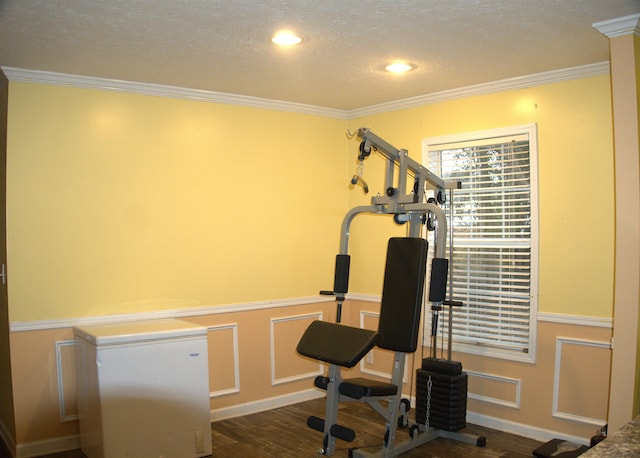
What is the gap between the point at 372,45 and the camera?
3123mm

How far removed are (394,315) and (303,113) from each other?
1984 millimetres

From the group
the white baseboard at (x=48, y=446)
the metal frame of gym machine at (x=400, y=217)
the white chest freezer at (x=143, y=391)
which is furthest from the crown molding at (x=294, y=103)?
the white baseboard at (x=48, y=446)

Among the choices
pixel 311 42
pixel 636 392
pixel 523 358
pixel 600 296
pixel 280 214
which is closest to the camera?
pixel 636 392

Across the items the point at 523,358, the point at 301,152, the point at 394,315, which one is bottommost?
the point at 523,358

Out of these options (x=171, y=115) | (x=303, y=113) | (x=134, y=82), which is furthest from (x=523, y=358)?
(x=134, y=82)

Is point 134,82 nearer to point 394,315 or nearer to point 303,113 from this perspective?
point 303,113

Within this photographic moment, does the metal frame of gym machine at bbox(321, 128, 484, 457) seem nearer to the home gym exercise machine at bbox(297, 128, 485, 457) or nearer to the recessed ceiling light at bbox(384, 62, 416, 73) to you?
the home gym exercise machine at bbox(297, 128, 485, 457)

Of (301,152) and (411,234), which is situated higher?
(301,152)

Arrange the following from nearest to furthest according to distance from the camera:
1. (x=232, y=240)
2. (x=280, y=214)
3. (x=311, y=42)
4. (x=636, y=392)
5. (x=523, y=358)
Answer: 1. (x=636, y=392)
2. (x=311, y=42)
3. (x=523, y=358)
4. (x=232, y=240)
5. (x=280, y=214)

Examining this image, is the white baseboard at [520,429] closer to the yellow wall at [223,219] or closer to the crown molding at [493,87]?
the yellow wall at [223,219]

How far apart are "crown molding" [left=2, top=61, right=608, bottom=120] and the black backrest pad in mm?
1280

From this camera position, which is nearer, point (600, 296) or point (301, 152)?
point (600, 296)

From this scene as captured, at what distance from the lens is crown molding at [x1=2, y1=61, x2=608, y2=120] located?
3539 mm

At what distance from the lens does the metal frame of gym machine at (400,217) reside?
3324 mm
